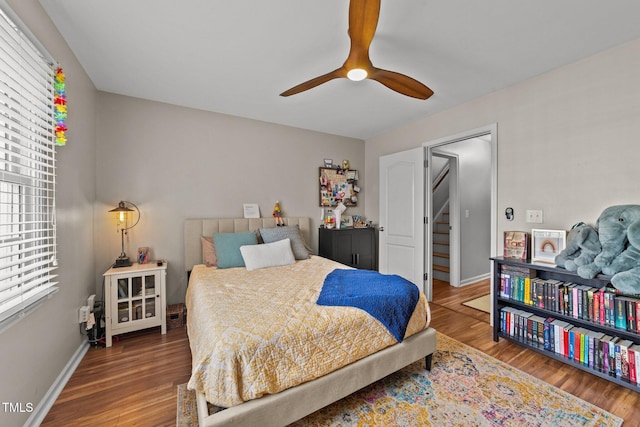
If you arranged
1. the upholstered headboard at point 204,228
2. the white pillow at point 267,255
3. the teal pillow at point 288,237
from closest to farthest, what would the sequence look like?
the white pillow at point 267,255
the upholstered headboard at point 204,228
the teal pillow at point 288,237

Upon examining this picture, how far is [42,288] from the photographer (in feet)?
5.10

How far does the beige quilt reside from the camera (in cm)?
121

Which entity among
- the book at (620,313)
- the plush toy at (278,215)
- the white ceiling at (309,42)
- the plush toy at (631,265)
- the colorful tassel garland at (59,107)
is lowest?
the book at (620,313)

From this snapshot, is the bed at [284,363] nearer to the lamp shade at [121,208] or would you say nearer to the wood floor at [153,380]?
the wood floor at [153,380]

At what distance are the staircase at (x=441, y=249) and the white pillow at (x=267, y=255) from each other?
296 cm

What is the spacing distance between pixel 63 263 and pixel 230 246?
1297 mm

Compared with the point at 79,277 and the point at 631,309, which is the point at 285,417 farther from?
the point at 631,309

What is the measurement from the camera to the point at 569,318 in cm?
203

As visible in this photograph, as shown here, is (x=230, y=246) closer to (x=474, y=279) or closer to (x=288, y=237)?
(x=288, y=237)

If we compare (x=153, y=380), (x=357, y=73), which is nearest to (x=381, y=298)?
(x=357, y=73)

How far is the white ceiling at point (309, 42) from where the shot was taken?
1.61 metres

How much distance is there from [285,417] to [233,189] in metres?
2.62

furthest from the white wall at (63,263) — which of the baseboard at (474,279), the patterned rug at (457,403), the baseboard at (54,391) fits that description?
the baseboard at (474,279)

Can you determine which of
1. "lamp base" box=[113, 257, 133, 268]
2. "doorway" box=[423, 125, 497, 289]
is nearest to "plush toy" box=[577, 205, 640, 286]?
"doorway" box=[423, 125, 497, 289]
